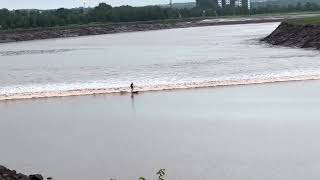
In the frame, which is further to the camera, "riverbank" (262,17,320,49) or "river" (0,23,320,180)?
"riverbank" (262,17,320,49)

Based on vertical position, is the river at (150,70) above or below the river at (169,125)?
below

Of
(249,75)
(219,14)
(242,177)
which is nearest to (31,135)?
(242,177)

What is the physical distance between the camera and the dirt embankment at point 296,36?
188ft

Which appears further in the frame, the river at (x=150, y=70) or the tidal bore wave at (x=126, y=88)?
the river at (x=150, y=70)

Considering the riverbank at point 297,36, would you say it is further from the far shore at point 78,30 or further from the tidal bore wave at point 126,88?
the far shore at point 78,30

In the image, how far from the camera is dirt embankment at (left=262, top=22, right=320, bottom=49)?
57.2 metres

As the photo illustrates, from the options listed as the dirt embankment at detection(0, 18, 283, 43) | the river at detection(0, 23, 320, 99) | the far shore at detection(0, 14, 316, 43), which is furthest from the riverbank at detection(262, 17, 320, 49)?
the dirt embankment at detection(0, 18, 283, 43)

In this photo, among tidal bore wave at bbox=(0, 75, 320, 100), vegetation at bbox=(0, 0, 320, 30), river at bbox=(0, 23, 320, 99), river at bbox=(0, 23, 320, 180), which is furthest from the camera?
vegetation at bbox=(0, 0, 320, 30)

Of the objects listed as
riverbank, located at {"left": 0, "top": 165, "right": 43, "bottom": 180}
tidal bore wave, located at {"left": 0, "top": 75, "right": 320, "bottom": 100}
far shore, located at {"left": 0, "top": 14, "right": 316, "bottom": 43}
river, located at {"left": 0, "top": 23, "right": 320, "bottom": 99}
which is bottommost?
far shore, located at {"left": 0, "top": 14, "right": 316, "bottom": 43}

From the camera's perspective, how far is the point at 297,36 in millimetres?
63094

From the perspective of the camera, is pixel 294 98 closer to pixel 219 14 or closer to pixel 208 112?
pixel 208 112

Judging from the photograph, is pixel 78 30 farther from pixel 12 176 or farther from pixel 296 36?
pixel 12 176

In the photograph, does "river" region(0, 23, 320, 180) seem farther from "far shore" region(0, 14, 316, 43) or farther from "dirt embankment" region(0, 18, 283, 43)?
"far shore" region(0, 14, 316, 43)

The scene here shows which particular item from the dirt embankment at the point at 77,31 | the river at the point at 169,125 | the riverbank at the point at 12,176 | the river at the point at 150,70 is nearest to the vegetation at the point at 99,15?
the dirt embankment at the point at 77,31
